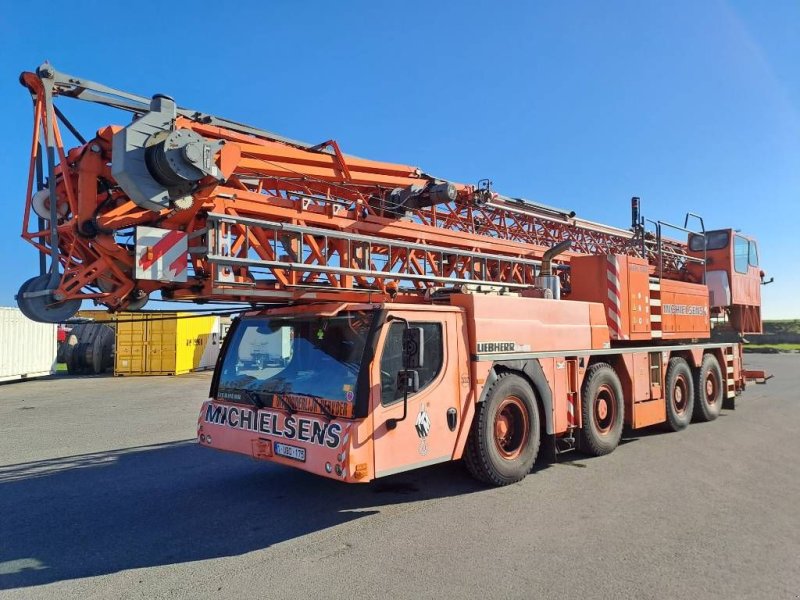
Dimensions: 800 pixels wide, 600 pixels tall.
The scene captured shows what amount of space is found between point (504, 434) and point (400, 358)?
72.8 inches

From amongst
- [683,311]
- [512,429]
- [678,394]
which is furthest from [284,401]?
[683,311]

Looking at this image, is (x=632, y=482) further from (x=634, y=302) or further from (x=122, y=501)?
(x=122, y=501)

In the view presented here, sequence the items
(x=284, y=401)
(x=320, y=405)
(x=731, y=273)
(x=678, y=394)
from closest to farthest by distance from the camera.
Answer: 1. (x=320, y=405)
2. (x=284, y=401)
3. (x=678, y=394)
4. (x=731, y=273)

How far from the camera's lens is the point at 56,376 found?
76.8ft

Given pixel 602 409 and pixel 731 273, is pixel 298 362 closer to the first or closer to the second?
pixel 602 409

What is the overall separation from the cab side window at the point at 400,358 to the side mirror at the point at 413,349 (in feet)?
0.60

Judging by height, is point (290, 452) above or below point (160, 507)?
above

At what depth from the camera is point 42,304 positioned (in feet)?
17.5

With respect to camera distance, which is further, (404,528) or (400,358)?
(400,358)

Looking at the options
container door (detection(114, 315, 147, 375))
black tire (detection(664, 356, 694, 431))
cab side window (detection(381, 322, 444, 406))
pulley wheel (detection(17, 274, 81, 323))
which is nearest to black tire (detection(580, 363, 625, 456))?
black tire (detection(664, 356, 694, 431))

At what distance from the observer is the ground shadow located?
4.37 meters

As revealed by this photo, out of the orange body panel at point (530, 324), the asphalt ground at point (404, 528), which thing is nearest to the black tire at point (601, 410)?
the asphalt ground at point (404, 528)

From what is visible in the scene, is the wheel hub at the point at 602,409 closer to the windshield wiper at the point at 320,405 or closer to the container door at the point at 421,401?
the container door at the point at 421,401

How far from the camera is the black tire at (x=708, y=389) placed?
10.2 metres
